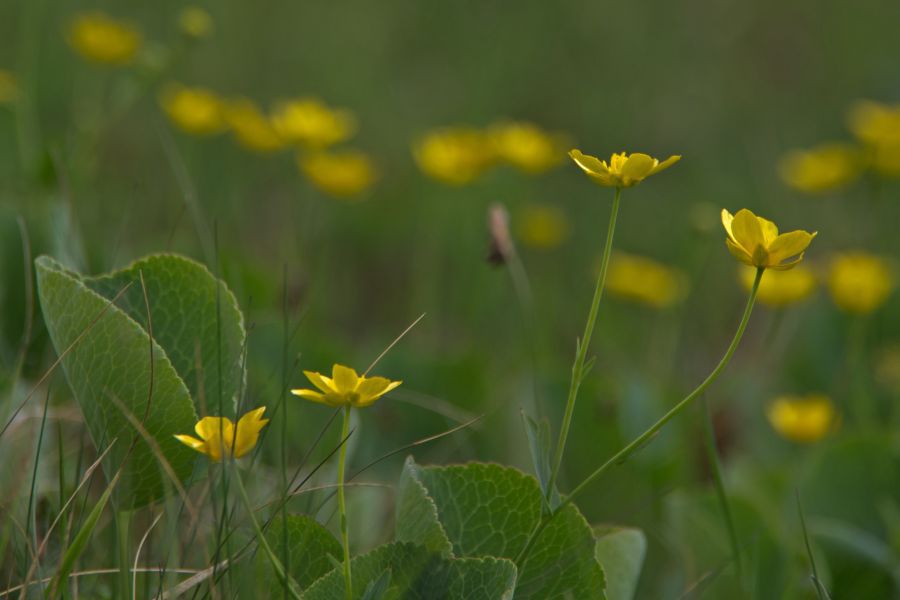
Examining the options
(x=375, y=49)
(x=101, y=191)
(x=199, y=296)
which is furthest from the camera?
(x=375, y=49)

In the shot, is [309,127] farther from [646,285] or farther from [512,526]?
[512,526]

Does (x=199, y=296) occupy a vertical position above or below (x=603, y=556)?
above

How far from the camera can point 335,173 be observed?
2643mm

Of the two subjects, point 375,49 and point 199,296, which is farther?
point 375,49

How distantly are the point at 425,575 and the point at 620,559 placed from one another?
318 millimetres

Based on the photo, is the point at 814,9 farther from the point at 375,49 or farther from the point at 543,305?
the point at 543,305

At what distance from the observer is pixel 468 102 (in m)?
4.01

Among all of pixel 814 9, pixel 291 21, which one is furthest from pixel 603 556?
pixel 814 9

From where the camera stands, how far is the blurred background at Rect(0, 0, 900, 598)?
1.93 m

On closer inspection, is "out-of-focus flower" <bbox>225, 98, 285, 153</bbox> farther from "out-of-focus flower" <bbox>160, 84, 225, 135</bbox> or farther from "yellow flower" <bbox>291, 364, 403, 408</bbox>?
"yellow flower" <bbox>291, 364, 403, 408</bbox>

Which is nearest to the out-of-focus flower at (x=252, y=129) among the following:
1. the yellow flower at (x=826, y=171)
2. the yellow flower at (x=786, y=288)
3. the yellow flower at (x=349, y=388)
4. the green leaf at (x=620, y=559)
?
the yellow flower at (x=786, y=288)

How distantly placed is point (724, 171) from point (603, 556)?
2.85 meters

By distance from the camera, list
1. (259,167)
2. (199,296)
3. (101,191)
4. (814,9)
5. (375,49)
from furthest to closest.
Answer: (814,9)
(375,49)
(259,167)
(101,191)
(199,296)

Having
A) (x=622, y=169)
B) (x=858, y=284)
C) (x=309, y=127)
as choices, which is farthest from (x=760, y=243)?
(x=309, y=127)
